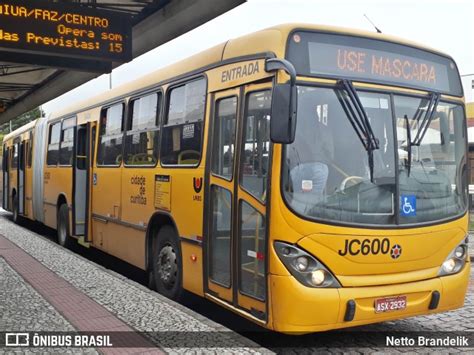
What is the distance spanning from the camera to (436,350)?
4.84m

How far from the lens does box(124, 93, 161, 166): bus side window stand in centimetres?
688

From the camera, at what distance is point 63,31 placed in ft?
24.9

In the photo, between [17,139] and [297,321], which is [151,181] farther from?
[17,139]

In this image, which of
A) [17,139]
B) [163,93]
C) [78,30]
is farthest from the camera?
[17,139]

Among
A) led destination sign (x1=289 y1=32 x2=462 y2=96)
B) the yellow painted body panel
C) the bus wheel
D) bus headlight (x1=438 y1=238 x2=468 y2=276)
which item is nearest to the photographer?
led destination sign (x1=289 y1=32 x2=462 y2=96)

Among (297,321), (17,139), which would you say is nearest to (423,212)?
(297,321)

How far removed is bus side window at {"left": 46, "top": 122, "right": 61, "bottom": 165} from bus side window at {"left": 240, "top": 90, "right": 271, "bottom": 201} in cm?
793

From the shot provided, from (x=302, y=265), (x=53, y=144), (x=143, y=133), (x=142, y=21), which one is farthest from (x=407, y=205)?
(x=53, y=144)

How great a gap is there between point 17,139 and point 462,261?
1454 cm

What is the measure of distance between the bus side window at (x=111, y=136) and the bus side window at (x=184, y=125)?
5.64 feet

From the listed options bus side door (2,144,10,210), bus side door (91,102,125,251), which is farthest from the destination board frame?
bus side door (2,144,10,210)

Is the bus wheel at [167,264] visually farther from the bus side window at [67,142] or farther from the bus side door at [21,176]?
the bus side door at [21,176]

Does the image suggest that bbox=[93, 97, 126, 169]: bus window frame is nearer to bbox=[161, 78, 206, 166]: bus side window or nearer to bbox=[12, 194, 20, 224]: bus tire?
bbox=[161, 78, 206, 166]: bus side window

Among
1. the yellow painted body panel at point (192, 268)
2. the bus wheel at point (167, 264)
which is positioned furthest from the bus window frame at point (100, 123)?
the yellow painted body panel at point (192, 268)
